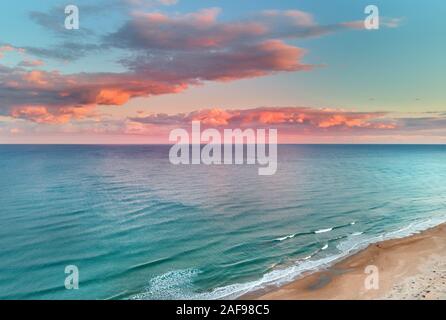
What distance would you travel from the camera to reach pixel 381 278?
1847cm

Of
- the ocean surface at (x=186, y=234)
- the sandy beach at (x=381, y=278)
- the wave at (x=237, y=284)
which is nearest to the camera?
the sandy beach at (x=381, y=278)

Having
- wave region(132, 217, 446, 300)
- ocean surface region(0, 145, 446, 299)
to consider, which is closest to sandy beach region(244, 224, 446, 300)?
wave region(132, 217, 446, 300)

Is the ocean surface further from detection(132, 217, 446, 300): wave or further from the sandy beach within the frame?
the sandy beach

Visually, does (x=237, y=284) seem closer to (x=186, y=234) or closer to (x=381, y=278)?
(x=381, y=278)

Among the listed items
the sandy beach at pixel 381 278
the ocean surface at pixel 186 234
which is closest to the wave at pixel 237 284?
the ocean surface at pixel 186 234

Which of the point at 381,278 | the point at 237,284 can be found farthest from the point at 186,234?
the point at 381,278

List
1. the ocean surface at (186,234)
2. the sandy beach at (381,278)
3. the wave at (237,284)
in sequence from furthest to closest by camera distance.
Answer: the ocean surface at (186,234) < the wave at (237,284) < the sandy beach at (381,278)

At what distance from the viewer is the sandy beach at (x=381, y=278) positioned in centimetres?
1639

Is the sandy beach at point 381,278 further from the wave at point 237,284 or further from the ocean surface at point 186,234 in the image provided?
the ocean surface at point 186,234

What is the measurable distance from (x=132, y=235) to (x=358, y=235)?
1765 centimetres

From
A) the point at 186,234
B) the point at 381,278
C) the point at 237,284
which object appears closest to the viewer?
the point at 381,278

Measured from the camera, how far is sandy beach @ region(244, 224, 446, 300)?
53.8 feet

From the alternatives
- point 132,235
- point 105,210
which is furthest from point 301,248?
point 105,210

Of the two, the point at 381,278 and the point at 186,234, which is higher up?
the point at 186,234
